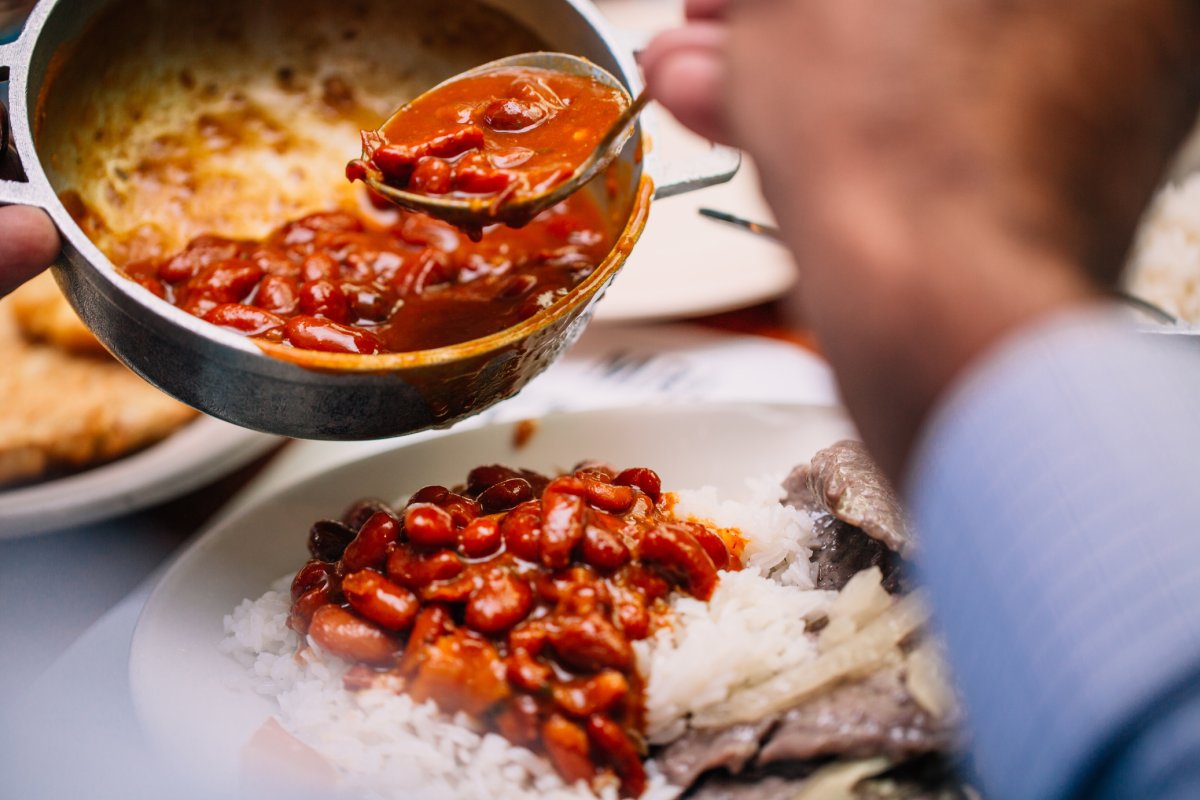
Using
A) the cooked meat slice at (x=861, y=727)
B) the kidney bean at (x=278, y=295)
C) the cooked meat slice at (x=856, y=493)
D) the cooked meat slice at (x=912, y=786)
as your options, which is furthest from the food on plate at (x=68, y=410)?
the cooked meat slice at (x=912, y=786)

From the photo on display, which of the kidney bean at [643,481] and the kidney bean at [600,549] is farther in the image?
the kidney bean at [643,481]

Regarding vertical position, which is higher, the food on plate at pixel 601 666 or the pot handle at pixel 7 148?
the pot handle at pixel 7 148

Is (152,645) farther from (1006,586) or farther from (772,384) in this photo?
(772,384)

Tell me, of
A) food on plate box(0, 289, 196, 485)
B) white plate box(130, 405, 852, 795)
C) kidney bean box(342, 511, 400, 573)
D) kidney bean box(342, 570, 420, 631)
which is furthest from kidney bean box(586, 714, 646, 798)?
food on plate box(0, 289, 196, 485)

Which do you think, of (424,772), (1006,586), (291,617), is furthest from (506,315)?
(1006,586)

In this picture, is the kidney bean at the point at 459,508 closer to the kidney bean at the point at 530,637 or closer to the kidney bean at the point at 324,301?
the kidney bean at the point at 530,637

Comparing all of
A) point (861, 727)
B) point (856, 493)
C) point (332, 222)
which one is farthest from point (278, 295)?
point (861, 727)

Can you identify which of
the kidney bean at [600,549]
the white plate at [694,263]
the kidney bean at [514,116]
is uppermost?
the kidney bean at [514,116]
